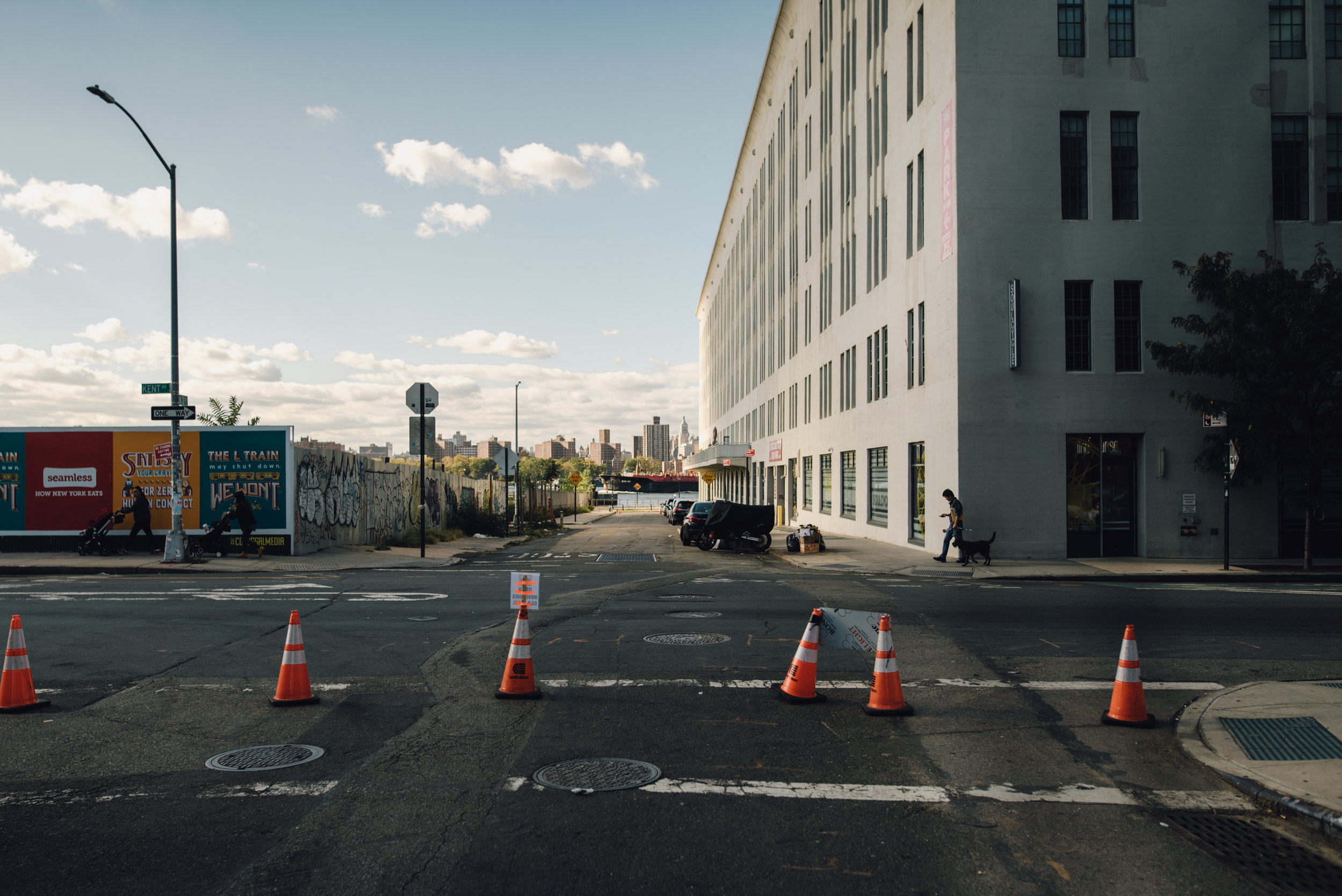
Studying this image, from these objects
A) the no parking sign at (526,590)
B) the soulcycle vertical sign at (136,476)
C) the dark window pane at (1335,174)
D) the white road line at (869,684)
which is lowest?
the white road line at (869,684)

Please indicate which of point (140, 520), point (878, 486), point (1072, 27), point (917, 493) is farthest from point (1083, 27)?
point (140, 520)

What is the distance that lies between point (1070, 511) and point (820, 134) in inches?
936

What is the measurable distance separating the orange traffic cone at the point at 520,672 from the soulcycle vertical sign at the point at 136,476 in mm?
16670

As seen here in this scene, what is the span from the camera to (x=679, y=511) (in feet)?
166

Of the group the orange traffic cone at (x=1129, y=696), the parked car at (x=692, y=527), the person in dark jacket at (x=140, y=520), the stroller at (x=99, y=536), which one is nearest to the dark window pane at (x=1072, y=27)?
the parked car at (x=692, y=527)

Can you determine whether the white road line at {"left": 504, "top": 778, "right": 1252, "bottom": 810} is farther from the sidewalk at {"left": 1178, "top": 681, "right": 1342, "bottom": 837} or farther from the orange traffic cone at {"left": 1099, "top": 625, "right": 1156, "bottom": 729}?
the orange traffic cone at {"left": 1099, "top": 625, "right": 1156, "bottom": 729}

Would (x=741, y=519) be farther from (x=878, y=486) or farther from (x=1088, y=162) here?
(x=1088, y=162)

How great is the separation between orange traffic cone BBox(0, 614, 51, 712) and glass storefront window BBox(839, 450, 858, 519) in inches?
1069

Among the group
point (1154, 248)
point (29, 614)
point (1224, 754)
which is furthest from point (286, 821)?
point (1154, 248)

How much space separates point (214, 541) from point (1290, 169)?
27929 millimetres

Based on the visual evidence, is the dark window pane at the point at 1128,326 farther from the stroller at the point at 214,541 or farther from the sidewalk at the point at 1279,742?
the stroller at the point at 214,541

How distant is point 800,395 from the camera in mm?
43719

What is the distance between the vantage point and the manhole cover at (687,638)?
9.91 metres

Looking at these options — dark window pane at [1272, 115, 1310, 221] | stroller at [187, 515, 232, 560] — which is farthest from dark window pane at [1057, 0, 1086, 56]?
stroller at [187, 515, 232, 560]
